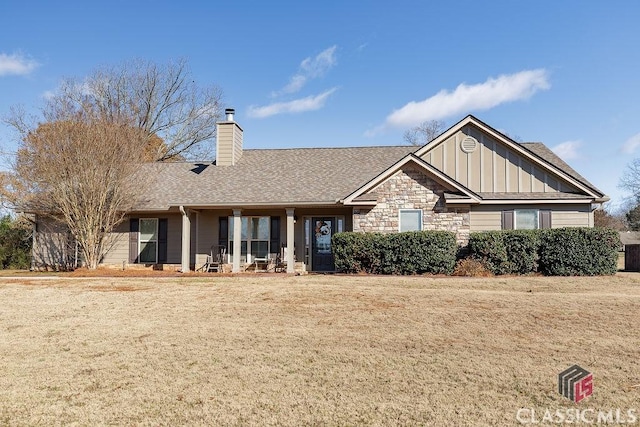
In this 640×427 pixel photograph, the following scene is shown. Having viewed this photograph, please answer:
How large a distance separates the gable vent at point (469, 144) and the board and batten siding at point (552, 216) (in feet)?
7.11

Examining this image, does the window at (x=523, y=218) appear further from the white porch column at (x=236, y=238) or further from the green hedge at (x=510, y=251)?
the white porch column at (x=236, y=238)

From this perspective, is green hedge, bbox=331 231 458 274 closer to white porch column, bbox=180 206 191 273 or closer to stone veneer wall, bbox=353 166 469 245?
stone veneer wall, bbox=353 166 469 245

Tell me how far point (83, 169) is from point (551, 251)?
1542 cm

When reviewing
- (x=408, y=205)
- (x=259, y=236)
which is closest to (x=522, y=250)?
(x=408, y=205)

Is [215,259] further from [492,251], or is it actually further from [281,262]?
[492,251]

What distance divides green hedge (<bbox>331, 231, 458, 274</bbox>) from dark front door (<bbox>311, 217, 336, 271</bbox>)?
2637 mm

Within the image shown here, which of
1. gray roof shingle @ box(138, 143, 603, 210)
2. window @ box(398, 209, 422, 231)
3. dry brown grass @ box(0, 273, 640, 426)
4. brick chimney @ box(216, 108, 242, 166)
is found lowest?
dry brown grass @ box(0, 273, 640, 426)

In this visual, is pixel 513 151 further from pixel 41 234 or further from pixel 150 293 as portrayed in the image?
pixel 41 234

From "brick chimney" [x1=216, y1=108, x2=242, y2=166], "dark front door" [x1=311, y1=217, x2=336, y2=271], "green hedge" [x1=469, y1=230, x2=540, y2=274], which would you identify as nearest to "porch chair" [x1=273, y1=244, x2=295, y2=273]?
"dark front door" [x1=311, y1=217, x2=336, y2=271]

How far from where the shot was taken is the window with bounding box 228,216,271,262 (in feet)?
60.3

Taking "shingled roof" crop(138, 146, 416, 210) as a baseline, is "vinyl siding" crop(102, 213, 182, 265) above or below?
below

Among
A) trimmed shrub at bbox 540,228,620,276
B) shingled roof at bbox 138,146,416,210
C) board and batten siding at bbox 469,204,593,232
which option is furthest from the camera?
shingled roof at bbox 138,146,416,210

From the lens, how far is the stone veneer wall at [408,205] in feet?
53.1

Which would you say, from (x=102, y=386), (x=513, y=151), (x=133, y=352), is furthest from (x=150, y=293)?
(x=513, y=151)
